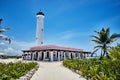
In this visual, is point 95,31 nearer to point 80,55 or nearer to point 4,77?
point 80,55

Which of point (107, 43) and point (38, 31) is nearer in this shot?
point (107, 43)

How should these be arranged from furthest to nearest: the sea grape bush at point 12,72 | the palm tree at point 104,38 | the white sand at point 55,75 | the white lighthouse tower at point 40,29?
1. the white lighthouse tower at point 40,29
2. the palm tree at point 104,38
3. the white sand at point 55,75
4. the sea grape bush at point 12,72

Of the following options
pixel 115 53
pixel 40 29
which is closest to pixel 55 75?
pixel 115 53

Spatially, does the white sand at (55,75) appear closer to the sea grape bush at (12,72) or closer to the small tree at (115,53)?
the sea grape bush at (12,72)

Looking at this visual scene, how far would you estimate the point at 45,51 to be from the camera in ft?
145

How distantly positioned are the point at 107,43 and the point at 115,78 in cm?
2541

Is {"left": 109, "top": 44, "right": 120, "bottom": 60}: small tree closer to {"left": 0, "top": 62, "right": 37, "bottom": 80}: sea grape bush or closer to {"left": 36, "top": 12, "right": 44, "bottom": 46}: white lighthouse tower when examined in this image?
{"left": 0, "top": 62, "right": 37, "bottom": 80}: sea grape bush

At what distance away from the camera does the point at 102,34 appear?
3378 cm

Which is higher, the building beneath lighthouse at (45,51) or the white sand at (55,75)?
the building beneath lighthouse at (45,51)

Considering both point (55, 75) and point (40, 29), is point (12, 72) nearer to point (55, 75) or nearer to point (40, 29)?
point (55, 75)

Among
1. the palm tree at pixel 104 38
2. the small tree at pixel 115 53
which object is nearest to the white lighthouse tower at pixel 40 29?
the palm tree at pixel 104 38

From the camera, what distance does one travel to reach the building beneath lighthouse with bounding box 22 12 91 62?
4356 cm

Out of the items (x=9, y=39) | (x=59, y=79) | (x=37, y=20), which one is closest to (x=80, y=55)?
(x=37, y=20)

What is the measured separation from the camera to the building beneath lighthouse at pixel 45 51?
4356 centimetres
